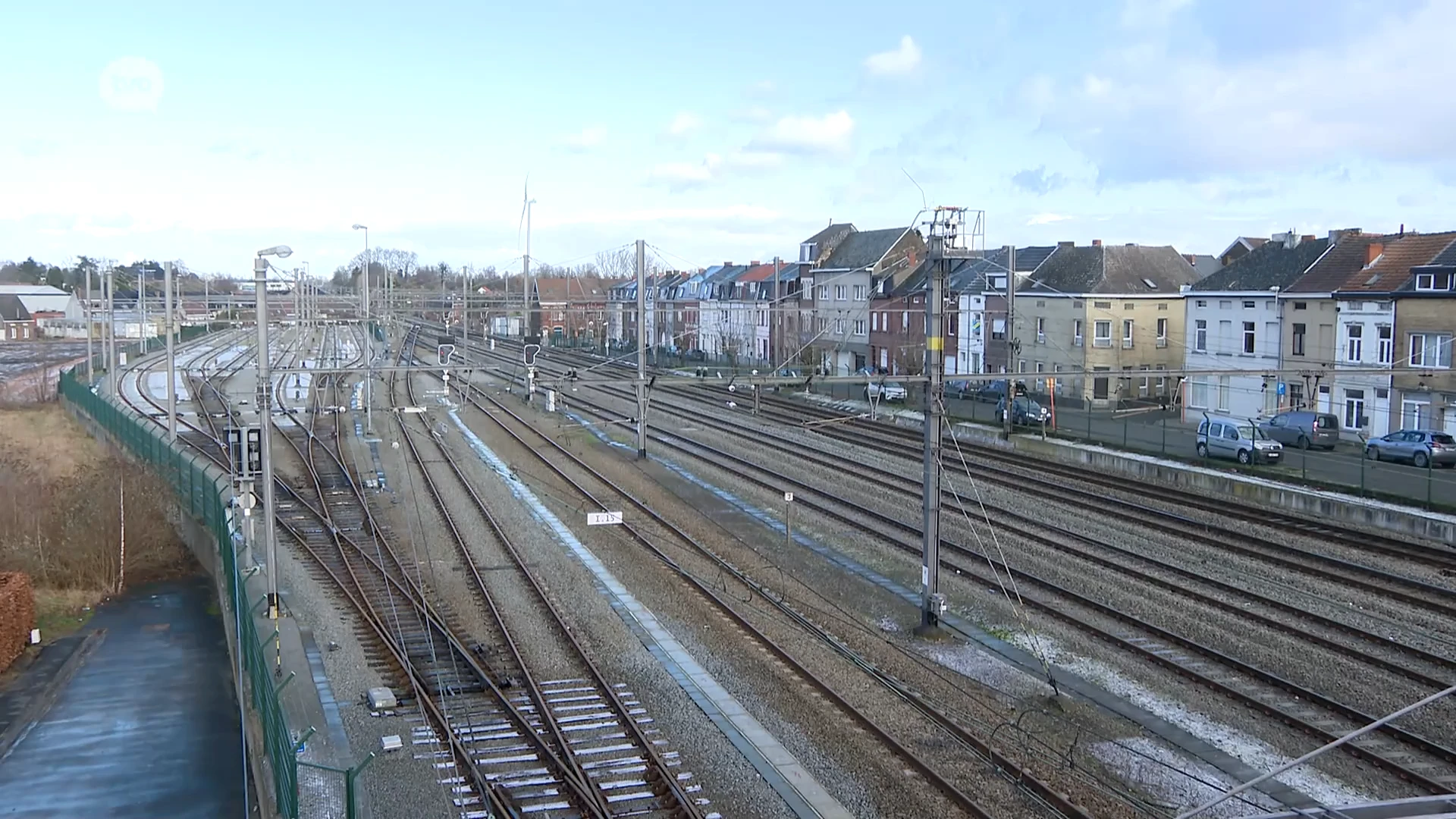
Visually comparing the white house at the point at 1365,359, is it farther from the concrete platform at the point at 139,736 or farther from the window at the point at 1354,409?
the concrete platform at the point at 139,736

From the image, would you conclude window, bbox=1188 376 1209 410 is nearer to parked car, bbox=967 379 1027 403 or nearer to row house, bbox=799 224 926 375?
parked car, bbox=967 379 1027 403

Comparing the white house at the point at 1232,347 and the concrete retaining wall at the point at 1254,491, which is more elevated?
the white house at the point at 1232,347

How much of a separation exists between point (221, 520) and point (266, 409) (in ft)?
14.7

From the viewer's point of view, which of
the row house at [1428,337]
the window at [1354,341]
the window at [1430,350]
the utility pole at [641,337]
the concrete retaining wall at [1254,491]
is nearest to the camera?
A: the concrete retaining wall at [1254,491]

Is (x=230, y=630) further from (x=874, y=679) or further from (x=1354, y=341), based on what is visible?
(x=1354, y=341)

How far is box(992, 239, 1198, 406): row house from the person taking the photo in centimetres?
4491

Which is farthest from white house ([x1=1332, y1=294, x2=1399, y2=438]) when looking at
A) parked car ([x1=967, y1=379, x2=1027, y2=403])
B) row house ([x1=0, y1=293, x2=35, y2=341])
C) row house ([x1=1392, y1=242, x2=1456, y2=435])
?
row house ([x1=0, y1=293, x2=35, y2=341])

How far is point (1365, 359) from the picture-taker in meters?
33.5

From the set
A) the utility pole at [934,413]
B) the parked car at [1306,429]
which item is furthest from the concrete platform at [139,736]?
the parked car at [1306,429]

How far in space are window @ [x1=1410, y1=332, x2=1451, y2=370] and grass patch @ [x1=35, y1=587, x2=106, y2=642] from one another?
3086 cm

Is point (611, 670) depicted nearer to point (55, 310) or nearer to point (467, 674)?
point (467, 674)

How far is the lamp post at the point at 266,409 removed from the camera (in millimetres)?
14000

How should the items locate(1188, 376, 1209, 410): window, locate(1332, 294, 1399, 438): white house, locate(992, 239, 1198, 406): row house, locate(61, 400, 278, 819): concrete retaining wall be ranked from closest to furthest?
locate(61, 400, 278, 819): concrete retaining wall
locate(1332, 294, 1399, 438): white house
locate(1188, 376, 1209, 410): window
locate(992, 239, 1198, 406): row house

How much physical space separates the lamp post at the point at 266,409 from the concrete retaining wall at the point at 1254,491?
61.9 feet
